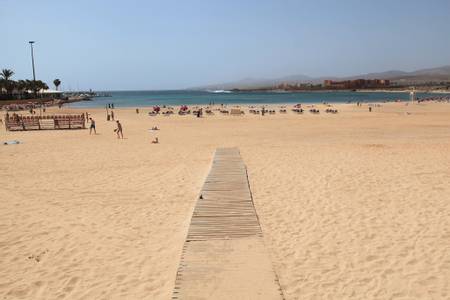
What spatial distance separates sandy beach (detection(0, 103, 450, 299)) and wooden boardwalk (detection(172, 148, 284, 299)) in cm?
20

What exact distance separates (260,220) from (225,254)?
71.8 inches

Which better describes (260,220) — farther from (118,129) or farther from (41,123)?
(41,123)

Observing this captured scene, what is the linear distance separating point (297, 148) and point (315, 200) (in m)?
8.02

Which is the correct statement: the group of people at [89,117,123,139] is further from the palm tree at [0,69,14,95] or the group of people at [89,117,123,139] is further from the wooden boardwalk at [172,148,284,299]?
the palm tree at [0,69,14,95]

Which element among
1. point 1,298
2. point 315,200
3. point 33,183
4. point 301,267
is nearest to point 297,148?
point 315,200

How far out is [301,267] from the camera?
5.72m

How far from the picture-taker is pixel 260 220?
24.9 ft

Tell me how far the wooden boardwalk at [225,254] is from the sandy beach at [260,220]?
20 centimetres

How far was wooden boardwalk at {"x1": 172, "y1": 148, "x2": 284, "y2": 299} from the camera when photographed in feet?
16.1

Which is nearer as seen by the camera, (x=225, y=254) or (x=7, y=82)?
(x=225, y=254)

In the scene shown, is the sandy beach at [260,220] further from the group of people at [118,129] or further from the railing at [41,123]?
the railing at [41,123]

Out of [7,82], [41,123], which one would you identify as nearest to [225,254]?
[41,123]

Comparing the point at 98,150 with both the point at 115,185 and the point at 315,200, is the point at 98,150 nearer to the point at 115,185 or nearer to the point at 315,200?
the point at 115,185

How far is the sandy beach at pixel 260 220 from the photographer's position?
17.5ft
